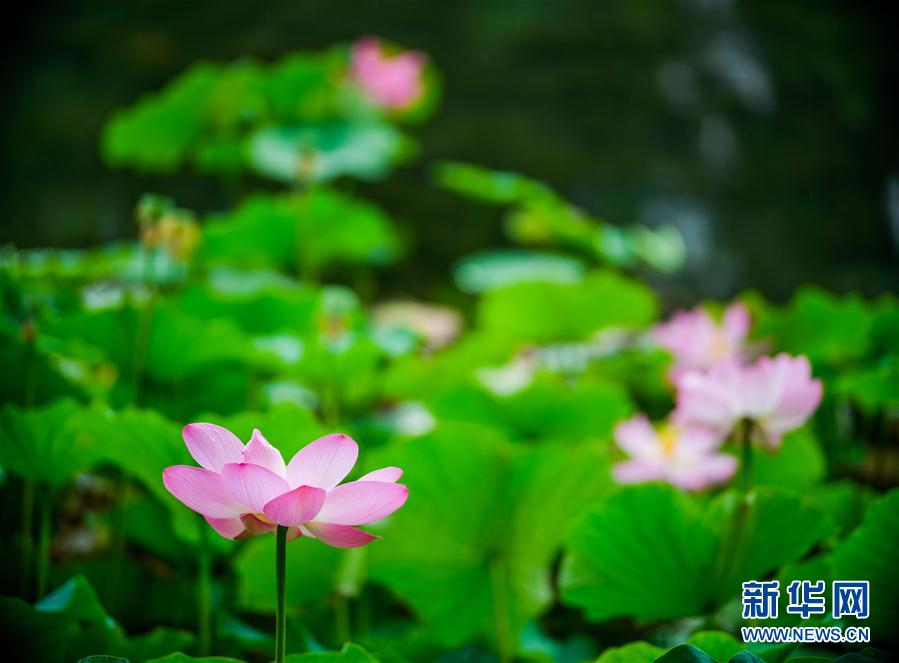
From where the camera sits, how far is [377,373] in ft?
2.66

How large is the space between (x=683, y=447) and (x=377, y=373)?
38cm

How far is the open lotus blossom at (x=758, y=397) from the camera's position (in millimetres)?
391

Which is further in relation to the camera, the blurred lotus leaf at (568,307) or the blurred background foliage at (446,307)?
the blurred lotus leaf at (568,307)

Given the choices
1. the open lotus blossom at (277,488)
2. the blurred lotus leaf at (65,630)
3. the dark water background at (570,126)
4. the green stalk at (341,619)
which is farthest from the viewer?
the dark water background at (570,126)

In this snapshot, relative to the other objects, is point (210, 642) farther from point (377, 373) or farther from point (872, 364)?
point (872, 364)

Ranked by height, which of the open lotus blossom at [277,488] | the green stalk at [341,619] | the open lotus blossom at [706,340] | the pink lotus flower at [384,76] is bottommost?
the green stalk at [341,619]

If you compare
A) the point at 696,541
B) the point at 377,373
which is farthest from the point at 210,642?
the point at 377,373

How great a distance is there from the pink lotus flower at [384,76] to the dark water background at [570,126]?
A: 724mm

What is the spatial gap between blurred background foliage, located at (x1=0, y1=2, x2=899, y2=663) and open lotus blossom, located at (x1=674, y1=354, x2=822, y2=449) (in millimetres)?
41

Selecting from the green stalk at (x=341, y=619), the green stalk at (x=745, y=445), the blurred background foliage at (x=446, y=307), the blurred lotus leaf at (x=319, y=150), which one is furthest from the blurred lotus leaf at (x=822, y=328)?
the blurred lotus leaf at (x=319, y=150)

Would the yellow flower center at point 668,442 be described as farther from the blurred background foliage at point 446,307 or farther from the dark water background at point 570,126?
the dark water background at point 570,126

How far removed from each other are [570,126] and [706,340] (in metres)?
1.44

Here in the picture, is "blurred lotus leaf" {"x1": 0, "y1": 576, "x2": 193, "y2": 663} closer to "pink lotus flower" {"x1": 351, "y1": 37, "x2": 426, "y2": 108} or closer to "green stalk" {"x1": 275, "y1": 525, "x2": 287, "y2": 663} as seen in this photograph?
"green stalk" {"x1": 275, "y1": 525, "x2": 287, "y2": 663}

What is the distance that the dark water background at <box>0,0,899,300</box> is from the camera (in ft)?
5.55
